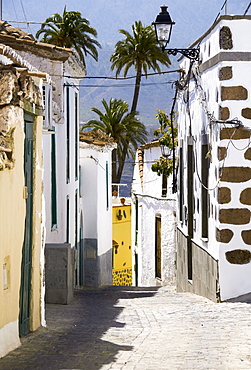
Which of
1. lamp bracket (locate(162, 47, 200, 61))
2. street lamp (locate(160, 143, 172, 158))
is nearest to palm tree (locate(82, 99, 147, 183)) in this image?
street lamp (locate(160, 143, 172, 158))

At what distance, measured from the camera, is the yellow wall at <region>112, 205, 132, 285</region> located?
33000mm

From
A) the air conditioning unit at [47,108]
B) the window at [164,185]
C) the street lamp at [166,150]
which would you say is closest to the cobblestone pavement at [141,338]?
the air conditioning unit at [47,108]

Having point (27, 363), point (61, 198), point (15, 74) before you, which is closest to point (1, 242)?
point (27, 363)

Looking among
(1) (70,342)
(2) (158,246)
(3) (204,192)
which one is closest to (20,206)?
(1) (70,342)

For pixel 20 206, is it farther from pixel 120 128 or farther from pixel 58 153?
pixel 120 128

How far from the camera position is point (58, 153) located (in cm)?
1664

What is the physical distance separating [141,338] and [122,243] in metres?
25.6

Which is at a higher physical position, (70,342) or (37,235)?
(37,235)

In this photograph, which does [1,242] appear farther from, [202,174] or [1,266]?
[202,174]

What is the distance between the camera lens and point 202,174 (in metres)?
13.3

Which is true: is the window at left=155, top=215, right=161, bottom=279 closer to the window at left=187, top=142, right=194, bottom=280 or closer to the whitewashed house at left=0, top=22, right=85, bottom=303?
the whitewashed house at left=0, top=22, right=85, bottom=303

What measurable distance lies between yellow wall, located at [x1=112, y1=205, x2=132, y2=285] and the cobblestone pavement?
20.4 metres

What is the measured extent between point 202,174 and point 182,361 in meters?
6.95

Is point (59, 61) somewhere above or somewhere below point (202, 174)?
above
